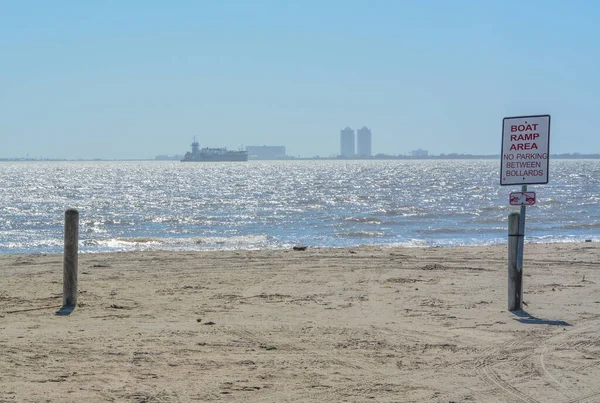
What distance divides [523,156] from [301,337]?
3.56 meters

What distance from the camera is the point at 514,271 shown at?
9500 mm

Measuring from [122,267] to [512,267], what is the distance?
7426 millimetres

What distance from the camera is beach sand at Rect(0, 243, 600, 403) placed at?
616 cm

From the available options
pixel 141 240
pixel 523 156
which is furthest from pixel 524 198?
pixel 141 240

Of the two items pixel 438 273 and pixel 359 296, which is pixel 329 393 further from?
pixel 438 273

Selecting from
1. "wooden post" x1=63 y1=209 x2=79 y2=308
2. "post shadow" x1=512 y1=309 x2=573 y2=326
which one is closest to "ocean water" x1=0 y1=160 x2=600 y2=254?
"wooden post" x1=63 y1=209 x2=79 y2=308

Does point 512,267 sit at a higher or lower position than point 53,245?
higher

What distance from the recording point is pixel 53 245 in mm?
23500

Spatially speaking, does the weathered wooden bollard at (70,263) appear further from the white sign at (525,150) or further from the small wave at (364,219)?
the small wave at (364,219)

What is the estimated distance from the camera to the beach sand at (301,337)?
616 centimetres

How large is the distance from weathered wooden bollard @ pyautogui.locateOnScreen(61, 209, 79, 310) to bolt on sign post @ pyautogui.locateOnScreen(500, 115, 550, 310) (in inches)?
202

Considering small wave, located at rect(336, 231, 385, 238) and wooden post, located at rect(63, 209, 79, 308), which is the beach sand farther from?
small wave, located at rect(336, 231, 385, 238)

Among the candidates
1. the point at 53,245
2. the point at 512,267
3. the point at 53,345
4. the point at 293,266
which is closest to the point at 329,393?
the point at 53,345

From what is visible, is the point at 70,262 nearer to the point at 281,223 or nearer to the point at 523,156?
the point at 523,156
